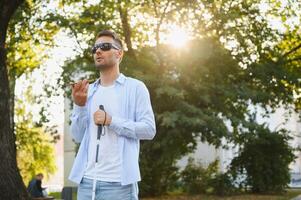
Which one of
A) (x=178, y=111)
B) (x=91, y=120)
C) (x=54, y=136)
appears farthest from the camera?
(x=54, y=136)

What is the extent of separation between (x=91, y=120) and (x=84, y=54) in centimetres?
1646

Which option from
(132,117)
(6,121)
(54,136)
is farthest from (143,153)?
(132,117)

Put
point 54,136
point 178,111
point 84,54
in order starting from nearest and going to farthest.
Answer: point 178,111
point 84,54
point 54,136

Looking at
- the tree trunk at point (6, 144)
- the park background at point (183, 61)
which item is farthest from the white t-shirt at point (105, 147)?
the park background at point (183, 61)

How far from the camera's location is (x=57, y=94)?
22.3 metres

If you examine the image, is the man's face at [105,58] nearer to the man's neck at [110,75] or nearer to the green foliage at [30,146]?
the man's neck at [110,75]

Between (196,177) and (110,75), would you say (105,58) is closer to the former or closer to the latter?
(110,75)

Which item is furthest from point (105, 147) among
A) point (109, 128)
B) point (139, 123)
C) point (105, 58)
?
point (105, 58)

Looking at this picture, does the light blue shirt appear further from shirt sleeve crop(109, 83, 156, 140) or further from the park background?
the park background

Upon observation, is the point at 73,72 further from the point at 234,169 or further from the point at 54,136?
the point at 234,169

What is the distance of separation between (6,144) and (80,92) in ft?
24.9

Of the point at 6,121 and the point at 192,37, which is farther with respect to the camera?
the point at 192,37

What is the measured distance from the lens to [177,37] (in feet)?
62.3

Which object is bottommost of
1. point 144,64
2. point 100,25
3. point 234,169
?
point 234,169
